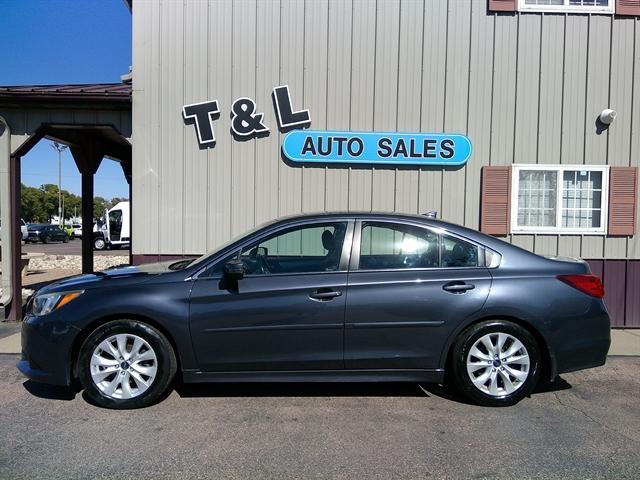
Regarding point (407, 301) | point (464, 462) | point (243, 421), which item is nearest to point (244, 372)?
point (243, 421)

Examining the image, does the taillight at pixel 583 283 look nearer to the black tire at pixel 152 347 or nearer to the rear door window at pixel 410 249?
the rear door window at pixel 410 249

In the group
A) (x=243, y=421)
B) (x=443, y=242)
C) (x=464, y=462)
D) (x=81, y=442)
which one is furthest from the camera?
(x=443, y=242)

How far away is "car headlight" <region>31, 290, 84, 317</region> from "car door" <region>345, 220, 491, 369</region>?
7.24ft

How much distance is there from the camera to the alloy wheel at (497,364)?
421cm

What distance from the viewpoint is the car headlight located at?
13.4ft

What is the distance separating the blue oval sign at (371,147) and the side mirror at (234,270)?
139 inches

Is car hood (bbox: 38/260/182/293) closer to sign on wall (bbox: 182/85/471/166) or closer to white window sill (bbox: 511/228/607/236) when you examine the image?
sign on wall (bbox: 182/85/471/166)

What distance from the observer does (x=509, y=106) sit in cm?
735

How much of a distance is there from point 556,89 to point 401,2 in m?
2.53

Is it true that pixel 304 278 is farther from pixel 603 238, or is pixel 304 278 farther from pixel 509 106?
pixel 603 238

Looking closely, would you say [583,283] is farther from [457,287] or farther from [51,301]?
[51,301]

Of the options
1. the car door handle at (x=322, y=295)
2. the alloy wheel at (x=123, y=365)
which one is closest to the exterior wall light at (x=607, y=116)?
the car door handle at (x=322, y=295)

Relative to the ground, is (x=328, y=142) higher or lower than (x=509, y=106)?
lower

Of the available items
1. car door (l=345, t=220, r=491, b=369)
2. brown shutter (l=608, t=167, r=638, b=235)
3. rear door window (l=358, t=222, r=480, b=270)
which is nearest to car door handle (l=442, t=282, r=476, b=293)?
car door (l=345, t=220, r=491, b=369)
